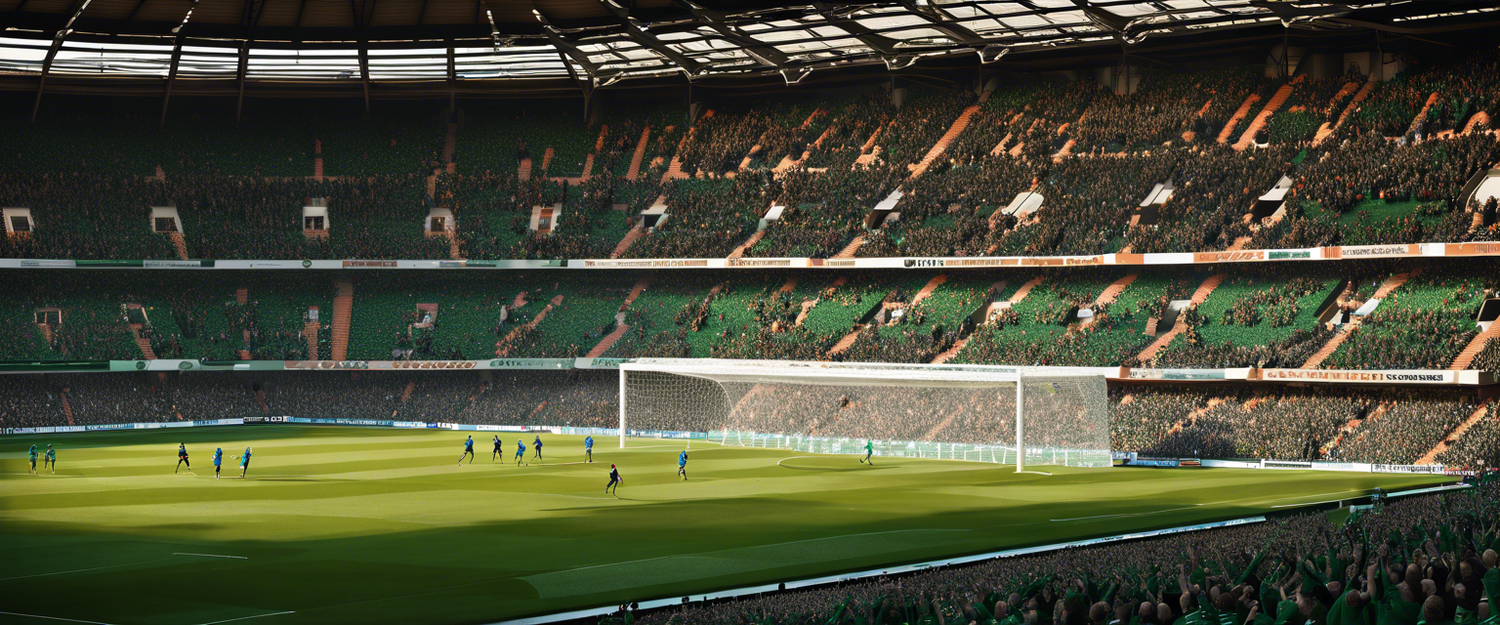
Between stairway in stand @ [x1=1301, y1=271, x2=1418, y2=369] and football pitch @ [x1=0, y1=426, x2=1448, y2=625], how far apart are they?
18.5ft

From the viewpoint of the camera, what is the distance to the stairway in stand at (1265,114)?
5247 cm

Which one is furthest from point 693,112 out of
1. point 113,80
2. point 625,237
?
point 113,80

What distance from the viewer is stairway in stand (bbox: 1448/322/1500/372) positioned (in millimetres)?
40219

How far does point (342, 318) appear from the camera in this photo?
64.2 metres

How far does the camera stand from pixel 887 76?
64562 millimetres

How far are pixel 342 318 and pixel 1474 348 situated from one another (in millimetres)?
49033

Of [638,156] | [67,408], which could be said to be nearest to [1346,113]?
[638,156]

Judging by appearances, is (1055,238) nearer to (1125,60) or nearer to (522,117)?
(1125,60)

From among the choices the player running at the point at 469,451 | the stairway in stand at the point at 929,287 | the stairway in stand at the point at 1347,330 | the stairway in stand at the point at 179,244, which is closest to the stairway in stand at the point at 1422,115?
the stairway in stand at the point at 1347,330

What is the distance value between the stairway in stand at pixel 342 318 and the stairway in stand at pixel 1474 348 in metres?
47.1

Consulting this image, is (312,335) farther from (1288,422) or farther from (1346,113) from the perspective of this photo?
(1346,113)

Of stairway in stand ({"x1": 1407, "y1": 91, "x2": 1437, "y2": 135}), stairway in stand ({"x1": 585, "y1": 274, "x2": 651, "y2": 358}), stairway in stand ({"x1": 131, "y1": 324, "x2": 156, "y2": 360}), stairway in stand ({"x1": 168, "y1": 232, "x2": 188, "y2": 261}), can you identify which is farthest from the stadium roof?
stairway in stand ({"x1": 131, "y1": 324, "x2": 156, "y2": 360})

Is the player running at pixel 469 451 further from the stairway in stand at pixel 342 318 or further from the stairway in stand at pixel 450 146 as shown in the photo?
the stairway in stand at pixel 450 146

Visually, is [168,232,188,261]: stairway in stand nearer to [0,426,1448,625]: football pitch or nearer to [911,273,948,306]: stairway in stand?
[0,426,1448,625]: football pitch
